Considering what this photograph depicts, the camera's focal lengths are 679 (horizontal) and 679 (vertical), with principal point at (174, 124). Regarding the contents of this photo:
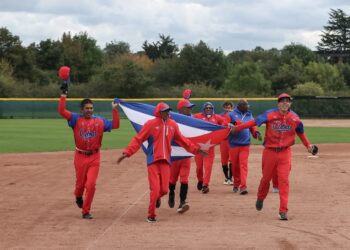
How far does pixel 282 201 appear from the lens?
10328 millimetres

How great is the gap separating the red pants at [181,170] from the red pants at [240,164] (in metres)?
2.02

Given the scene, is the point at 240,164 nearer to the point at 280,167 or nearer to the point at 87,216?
the point at 280,167

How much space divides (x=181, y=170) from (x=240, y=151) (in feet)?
7.51

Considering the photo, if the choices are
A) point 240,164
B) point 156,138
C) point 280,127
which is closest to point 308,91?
point 240,164

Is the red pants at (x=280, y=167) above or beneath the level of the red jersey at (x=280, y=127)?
beneath

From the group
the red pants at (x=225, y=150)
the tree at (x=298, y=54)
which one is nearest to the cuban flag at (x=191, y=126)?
the red pants at (x=225, y=150)

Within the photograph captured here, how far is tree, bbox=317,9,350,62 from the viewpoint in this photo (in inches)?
4321

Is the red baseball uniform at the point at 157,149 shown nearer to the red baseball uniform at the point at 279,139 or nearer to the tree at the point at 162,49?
the red baseball uniform at the point at 279,139

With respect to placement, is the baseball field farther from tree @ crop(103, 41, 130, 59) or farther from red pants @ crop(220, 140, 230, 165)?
tree @ crop(103, 41, 130, 59)

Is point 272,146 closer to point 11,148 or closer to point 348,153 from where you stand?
point 348,153

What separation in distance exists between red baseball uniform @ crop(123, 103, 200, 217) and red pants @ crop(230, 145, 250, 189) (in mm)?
3242

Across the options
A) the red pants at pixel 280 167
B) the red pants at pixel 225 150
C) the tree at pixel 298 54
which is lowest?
the red pants at pixel 225 150

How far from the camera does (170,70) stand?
88.4 m

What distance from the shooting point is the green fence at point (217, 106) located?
53.2 metres
